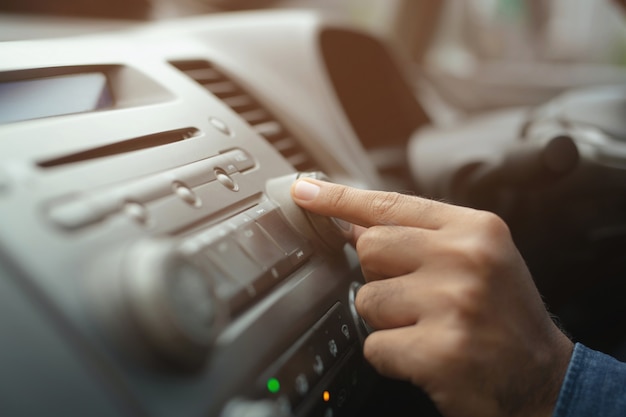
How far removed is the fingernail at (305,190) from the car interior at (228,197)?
0.03 metres

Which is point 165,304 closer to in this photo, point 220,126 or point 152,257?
point 152,257

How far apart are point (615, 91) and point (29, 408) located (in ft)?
4.37

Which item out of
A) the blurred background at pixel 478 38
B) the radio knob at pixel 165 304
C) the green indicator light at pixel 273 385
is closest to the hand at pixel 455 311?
the green indicator light at pixel 273 385

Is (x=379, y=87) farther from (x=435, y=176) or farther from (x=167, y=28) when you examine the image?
(x=167, y=28)

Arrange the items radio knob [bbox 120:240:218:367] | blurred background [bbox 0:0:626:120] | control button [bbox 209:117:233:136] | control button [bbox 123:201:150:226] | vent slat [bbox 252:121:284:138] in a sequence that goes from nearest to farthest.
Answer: radio knob [bbox 120:240:218:367], control button [bbox 123:201:150:226], control button [bbox 209:117:233:136], vent slat [bbox 252:121:284:138], blurred background [bbox 0:0:626:120]

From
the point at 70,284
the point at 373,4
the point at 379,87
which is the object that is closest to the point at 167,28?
the point at 379,87

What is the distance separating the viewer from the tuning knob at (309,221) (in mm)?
726

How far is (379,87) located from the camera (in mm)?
1491

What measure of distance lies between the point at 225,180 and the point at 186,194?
87 millimetres

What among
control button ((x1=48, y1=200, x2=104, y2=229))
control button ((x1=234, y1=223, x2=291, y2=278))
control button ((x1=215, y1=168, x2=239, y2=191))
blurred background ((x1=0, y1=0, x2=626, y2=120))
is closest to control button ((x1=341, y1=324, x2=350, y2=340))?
control button ((x1=234, y1=223, x2=291, y2=278))

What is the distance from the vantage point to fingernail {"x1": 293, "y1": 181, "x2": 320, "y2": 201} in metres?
0.71

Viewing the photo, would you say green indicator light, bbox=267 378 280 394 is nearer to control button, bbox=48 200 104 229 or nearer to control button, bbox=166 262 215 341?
control button, bbox=166 262 215 341

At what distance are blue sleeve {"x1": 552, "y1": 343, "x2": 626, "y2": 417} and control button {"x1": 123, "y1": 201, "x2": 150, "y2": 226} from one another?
0.45 metres

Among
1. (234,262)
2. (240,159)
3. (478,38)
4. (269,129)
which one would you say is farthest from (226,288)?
(478,38)
